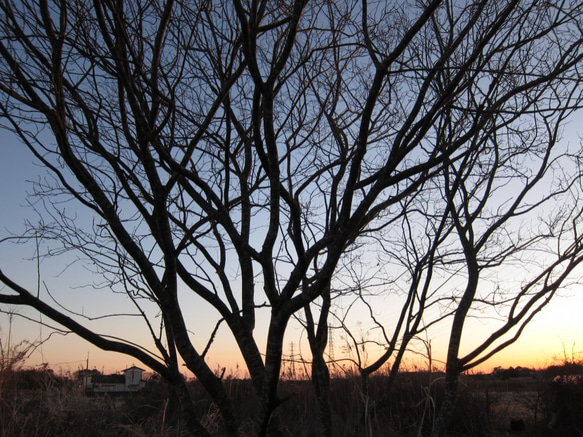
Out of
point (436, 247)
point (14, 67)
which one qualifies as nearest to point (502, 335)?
point (436, 247)

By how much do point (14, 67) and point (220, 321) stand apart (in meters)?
1.79

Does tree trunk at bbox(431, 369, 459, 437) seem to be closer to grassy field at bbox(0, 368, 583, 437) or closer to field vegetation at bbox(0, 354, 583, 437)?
field vegetation at bbox(0, 354, 583, 437)

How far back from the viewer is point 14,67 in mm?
2783

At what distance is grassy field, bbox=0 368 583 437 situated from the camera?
225 inches

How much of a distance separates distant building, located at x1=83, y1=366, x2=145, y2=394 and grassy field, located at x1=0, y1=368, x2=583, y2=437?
0.24 m

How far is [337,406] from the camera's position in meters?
7.96

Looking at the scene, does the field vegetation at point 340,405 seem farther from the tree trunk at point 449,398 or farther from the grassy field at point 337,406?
the tree trunk at point 449,398

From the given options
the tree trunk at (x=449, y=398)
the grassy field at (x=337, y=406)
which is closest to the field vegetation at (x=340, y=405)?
the grassy field at (x=337, y=406)

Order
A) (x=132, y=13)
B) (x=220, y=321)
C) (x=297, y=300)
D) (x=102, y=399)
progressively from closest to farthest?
1. (x=297, y=300)
2. (x=220, y=321)
3. (x=132, y=13)
4. (x=102, y=399)

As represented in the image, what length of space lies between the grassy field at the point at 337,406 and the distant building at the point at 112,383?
24 cm

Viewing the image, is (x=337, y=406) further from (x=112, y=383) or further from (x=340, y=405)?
(x=112, y=383)

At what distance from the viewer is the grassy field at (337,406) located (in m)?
5.70

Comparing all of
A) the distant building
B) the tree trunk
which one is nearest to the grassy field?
the distant building

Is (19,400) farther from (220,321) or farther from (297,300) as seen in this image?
(297,300)
